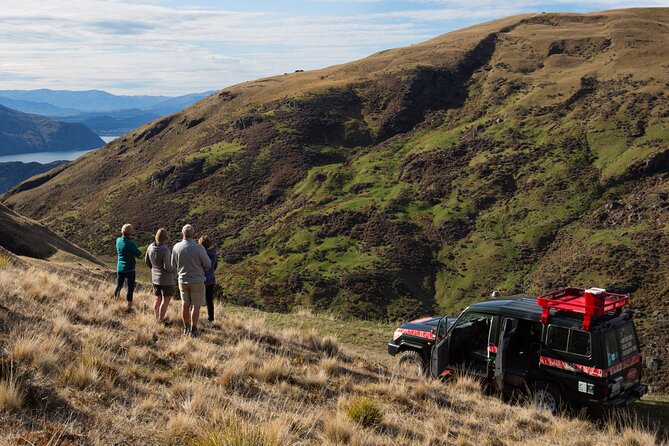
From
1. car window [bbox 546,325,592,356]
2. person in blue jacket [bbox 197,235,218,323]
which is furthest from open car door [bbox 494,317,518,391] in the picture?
person in blue jacket [bbox 197,235,218,323]

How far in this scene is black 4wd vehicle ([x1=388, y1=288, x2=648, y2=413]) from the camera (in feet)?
30.2

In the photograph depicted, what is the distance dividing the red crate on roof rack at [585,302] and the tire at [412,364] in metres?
3.04

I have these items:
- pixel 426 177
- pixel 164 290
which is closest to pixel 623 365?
pixel 164 290

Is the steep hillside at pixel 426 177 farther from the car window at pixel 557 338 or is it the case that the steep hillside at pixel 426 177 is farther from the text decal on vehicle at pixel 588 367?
the car window at pixel 557 338

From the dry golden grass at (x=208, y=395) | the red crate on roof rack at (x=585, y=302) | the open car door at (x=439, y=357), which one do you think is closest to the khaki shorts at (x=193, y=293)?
the dry golden grass at (x=208, y=395)

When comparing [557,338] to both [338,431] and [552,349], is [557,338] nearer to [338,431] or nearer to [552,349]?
[552,349]

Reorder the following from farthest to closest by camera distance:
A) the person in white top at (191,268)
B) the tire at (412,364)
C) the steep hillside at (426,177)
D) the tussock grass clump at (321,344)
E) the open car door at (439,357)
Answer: the steep hillside at (426,177), the tussock grass clump at (321,344), the tire at (412,364), the open car door at (439,357), the person in white top at (191,268)

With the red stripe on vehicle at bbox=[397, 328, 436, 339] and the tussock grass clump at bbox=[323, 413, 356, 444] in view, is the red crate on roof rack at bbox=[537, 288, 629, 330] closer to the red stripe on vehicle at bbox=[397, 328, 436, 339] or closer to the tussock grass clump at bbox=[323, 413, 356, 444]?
the red stripe on vehicle at bbox=[397, 328, 436, 339]

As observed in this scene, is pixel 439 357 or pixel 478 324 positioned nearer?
pixel 439 357

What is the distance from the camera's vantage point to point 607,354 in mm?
9164

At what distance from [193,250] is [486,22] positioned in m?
192

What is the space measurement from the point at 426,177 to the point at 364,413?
3486 inches

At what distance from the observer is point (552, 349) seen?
31.8ft

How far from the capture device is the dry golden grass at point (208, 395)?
5.59 meters
